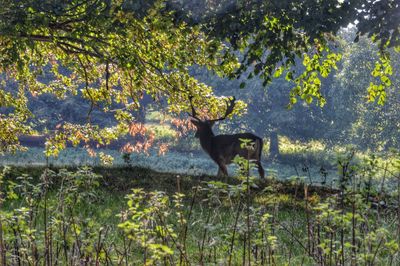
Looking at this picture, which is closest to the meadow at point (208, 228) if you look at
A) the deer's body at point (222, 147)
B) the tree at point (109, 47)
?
the tree at point (109, 47)

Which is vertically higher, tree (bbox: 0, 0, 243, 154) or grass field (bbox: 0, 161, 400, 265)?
tree (bbox: 0, 0, 243, 154)

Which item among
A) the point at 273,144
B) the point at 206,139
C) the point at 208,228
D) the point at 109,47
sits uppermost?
the point at 109,47

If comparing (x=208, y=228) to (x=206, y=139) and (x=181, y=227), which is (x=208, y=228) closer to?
(x=181, y=227)

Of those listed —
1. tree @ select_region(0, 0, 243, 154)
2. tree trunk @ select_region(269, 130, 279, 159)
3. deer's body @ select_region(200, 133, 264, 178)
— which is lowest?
tree trunk @ select_region(269, 130, 279, 159)

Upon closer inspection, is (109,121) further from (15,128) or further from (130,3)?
(130,3)

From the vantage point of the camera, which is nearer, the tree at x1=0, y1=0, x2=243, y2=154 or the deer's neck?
the tree at x1=0, y1=0, x2=243, y2=154

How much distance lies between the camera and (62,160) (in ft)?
144

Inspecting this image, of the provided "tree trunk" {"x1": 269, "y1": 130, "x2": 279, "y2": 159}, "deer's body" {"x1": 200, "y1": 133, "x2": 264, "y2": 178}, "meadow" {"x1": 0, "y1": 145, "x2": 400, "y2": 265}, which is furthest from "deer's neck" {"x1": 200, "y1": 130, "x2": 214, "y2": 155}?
"tree trunk" {"x1": 269, "y1": 130, "x2": 279, "y2": 159}

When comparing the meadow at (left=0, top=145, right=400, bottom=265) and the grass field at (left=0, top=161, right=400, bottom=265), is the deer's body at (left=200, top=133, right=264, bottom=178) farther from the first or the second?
the meadow at (left=0, top=145, right=400, bottom=265)

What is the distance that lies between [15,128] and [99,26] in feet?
23.5

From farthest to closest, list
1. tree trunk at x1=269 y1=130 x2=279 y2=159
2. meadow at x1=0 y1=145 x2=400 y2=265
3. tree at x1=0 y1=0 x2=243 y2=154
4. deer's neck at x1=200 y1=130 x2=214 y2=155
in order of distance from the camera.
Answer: tree trunk at x1=269 y1=130 x2=279 y2=159
deer's neck at x1=200 y1=130 x2=214 y2=155
tree at x1=0 y1=0 x2=243 y2=154
meadow at x1=0 y1=145 x2=400 y2=265

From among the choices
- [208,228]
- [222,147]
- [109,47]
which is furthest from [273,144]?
[208,228]

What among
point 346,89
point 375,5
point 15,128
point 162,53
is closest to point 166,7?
point 162,53

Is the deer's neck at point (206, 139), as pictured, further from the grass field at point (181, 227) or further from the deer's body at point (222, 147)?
the grass field at point (181, 227)
